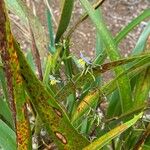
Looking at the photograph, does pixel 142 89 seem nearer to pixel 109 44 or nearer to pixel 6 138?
pixel 109 44

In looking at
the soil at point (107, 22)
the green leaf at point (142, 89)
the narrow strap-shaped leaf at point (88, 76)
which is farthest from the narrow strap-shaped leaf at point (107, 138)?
the soil at point (107, 22)

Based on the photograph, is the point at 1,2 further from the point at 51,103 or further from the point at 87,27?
the point at 87,27

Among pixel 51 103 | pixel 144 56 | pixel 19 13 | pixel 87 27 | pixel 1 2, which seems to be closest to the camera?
pixel 1 2

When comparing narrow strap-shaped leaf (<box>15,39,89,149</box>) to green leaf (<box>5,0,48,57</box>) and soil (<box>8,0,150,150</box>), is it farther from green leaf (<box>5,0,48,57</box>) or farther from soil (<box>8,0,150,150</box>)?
soil (<box>8,0,150,150</box>)

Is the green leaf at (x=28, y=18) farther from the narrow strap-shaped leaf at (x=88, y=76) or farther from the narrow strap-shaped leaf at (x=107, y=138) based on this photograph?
the narrow strap-shaped leaf at (x=107, y=138)

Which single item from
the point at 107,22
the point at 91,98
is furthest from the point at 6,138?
the point at 107,22

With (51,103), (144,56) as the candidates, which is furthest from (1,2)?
(144,56)

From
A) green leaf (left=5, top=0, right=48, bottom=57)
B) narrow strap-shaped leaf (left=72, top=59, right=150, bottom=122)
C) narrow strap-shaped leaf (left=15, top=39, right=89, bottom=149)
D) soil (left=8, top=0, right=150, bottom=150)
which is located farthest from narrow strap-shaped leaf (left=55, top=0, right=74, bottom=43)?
soil (left=8, top=0, right=150, bottom=150)
